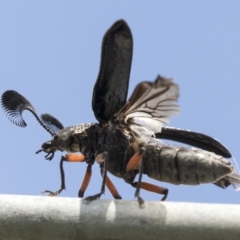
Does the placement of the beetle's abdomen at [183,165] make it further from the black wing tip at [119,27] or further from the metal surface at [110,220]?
the metal surface at [110,220]

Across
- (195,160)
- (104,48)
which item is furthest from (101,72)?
(195,160)

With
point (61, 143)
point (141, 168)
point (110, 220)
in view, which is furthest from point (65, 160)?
point (110, 220)

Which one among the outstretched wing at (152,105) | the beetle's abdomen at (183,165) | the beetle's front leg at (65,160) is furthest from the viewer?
the beetle's front leg at (65,160)

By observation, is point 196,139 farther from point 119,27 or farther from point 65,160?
point 119,27

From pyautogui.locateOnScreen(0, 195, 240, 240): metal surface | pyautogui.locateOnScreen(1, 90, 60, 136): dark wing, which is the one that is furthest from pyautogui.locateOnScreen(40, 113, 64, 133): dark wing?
pyautogui.locateOnScreen(0, 195, 240, 240): metal surface

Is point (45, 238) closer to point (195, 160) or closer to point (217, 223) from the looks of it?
point (217, 223)

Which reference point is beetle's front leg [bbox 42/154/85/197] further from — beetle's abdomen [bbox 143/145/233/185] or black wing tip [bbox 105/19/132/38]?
black wing tip [bbox 105/19/132/38]

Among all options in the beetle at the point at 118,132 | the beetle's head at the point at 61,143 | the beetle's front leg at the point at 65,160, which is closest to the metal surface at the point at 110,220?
the beetle at the point at 118,132
